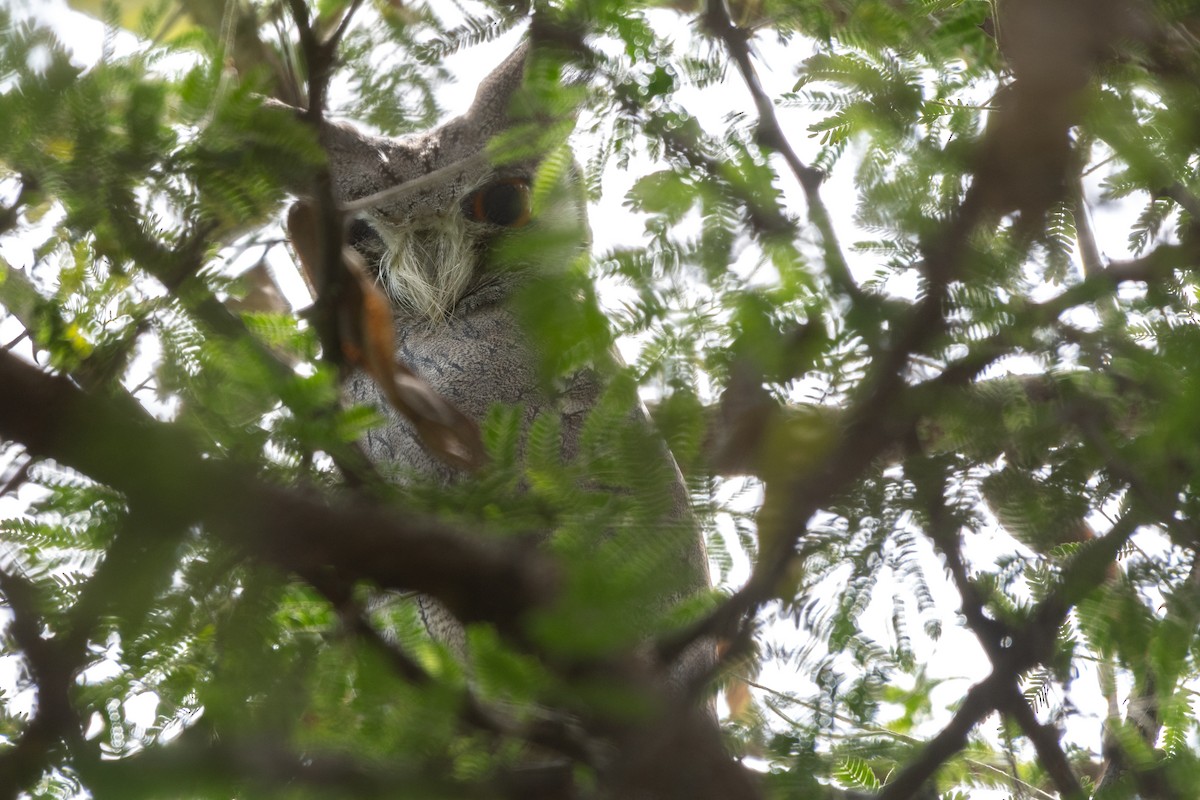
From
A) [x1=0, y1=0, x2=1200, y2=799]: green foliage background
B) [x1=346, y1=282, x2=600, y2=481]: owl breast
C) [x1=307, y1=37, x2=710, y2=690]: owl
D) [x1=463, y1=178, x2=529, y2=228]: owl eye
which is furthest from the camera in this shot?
[x1=463, y1=178, x2=529, y2=228]: owl eye

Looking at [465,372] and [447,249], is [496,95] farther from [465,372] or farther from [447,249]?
[465,372]

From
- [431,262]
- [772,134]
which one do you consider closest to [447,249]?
[431,262]

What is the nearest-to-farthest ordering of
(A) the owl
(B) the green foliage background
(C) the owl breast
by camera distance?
1. (B) the green foliage background
2. (C) the owl breast
3. (A) the owl

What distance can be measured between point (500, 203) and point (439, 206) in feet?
0.42

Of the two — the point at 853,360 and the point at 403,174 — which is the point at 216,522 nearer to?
the point at 853,360

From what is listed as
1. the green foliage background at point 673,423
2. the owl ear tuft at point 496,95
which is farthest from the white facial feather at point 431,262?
the green foliage background at point 673,423

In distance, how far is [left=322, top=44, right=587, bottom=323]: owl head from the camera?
214cm

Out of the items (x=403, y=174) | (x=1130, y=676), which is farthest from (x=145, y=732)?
(x=403, y=174)

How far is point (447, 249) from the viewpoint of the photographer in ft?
7.39

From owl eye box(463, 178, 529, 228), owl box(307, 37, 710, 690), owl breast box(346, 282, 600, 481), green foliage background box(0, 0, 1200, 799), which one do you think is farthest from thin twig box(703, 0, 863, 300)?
owl eye box(463, 178, 529, 228)

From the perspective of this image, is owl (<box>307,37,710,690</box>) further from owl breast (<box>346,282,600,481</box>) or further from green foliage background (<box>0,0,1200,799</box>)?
green foliage background (<box>0,0,1200,799</box>)

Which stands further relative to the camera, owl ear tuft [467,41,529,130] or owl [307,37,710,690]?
owl ear tuft [467,41,529,130]

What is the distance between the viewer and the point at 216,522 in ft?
2.72

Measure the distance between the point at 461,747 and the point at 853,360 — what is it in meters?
0.54
